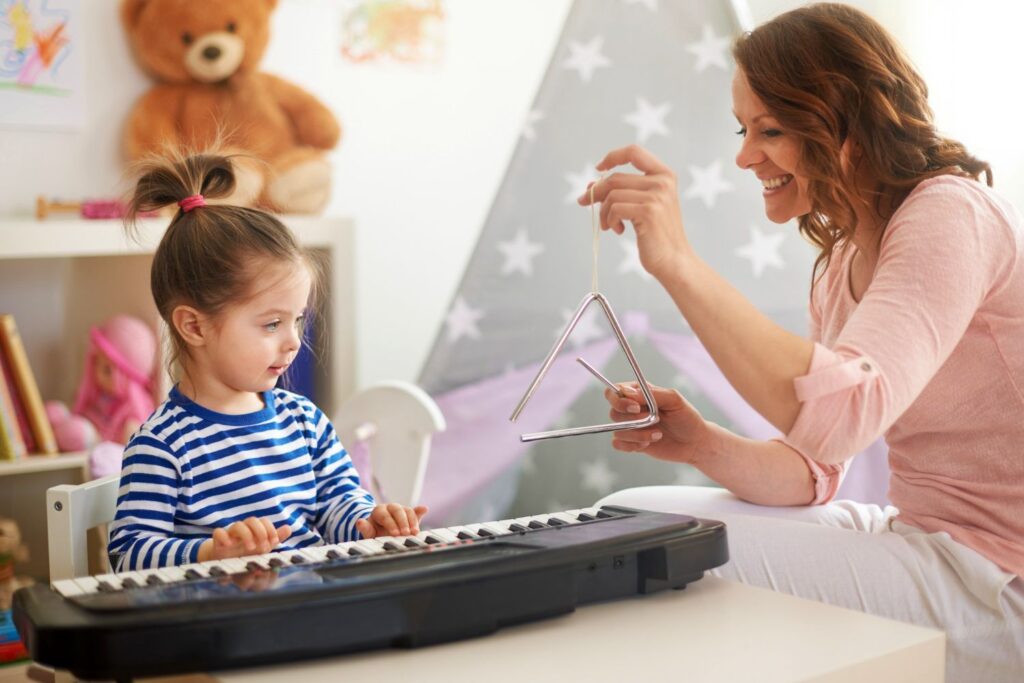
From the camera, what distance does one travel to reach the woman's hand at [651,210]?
45.4 inches

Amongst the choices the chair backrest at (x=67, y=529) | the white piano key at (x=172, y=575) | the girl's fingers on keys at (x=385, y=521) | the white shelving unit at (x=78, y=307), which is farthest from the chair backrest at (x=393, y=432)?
the white piano key at (x=172, y=575)

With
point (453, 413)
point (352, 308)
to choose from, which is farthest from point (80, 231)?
point (453, 413)

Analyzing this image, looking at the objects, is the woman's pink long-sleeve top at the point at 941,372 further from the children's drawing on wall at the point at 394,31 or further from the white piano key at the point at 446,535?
the children's drawing on wall at the point at 394,31

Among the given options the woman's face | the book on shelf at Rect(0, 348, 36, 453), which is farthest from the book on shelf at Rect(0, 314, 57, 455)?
the woman's face

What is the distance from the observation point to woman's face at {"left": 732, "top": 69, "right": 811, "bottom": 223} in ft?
4.42

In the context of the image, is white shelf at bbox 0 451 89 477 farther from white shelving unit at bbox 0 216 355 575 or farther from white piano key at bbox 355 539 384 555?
white piano key at bbox 355 539 384 555

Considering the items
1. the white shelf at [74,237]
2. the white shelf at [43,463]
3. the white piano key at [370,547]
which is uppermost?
the white shelf at [74,237]

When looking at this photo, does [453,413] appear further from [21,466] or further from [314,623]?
[314,623]

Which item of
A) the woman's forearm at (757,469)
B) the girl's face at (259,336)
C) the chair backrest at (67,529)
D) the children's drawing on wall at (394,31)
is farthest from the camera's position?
the children's drawing on wall at (394,31)

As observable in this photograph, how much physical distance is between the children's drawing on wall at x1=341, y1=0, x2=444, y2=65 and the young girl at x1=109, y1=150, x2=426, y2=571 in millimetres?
1651

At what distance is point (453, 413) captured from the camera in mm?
2678

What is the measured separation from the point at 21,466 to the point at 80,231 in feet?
1.49

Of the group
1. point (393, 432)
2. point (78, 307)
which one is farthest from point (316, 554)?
point (78, 307)

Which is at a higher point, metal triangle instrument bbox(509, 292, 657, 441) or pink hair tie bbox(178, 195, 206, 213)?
pink hair tie bbox(178, 195, 206, 213)
